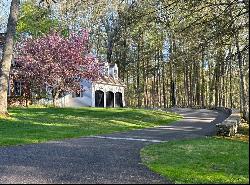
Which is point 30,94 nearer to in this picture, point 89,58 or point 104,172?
point 89,58

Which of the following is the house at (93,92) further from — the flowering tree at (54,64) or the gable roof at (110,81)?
the flowering tree at (54,64)

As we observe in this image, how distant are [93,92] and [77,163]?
34173 millimetres

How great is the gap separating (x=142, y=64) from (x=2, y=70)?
34312mm

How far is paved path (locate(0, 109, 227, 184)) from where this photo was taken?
7652 mm

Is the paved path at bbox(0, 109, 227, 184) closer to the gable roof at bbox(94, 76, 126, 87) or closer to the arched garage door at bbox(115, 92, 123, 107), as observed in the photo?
the gable roof at bbox(94, 76, 126, 87)

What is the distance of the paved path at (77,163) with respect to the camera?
7652 millimetres

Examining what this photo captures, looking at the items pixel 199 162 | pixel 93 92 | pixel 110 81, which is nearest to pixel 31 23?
pixel 110 81

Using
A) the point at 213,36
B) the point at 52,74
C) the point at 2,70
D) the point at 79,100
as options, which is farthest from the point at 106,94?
the point at 213,36

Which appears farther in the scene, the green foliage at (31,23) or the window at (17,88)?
the green foliage at (31,23)

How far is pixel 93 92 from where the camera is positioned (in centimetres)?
4353

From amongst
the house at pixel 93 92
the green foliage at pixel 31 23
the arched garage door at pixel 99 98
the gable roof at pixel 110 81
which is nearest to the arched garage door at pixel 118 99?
the house at pixel 93 92

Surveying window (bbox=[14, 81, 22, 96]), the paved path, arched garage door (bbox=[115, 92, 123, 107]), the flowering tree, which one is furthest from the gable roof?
the paved path

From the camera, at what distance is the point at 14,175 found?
809 cm

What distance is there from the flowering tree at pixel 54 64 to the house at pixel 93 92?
1643 millimetres
